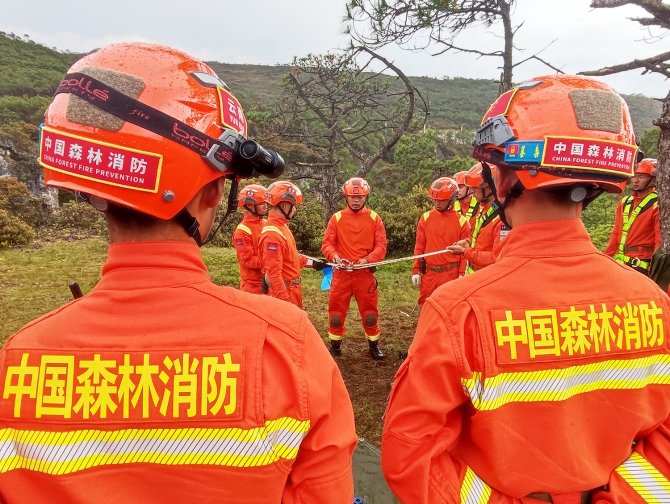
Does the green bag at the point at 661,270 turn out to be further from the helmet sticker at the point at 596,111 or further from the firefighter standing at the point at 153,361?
the firefighter standing at the point at 153,361

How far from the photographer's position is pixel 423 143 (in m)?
26.3

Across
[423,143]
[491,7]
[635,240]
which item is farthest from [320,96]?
[423,143]

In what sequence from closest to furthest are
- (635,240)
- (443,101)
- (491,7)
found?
(635,240) < (491,7) < (443,101)

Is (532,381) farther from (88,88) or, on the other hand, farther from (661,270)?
(661,270)

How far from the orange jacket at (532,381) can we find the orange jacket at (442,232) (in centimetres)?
524

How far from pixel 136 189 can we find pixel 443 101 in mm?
74030

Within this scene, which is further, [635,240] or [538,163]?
[635,240]

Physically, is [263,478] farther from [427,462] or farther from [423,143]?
[423,143]

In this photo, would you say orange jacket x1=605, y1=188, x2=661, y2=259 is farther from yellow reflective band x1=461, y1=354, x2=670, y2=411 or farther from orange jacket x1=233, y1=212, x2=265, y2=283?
yellow reflective band x1=461, y1=354, x2=670, y2=411

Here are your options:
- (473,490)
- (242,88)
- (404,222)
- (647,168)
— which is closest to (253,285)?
(473,490)

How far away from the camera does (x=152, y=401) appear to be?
1.08 meters

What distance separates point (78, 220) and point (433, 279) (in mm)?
18536

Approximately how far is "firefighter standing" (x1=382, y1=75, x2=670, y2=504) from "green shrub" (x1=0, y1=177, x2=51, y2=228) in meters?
20.3

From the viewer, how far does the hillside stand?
37.8m
